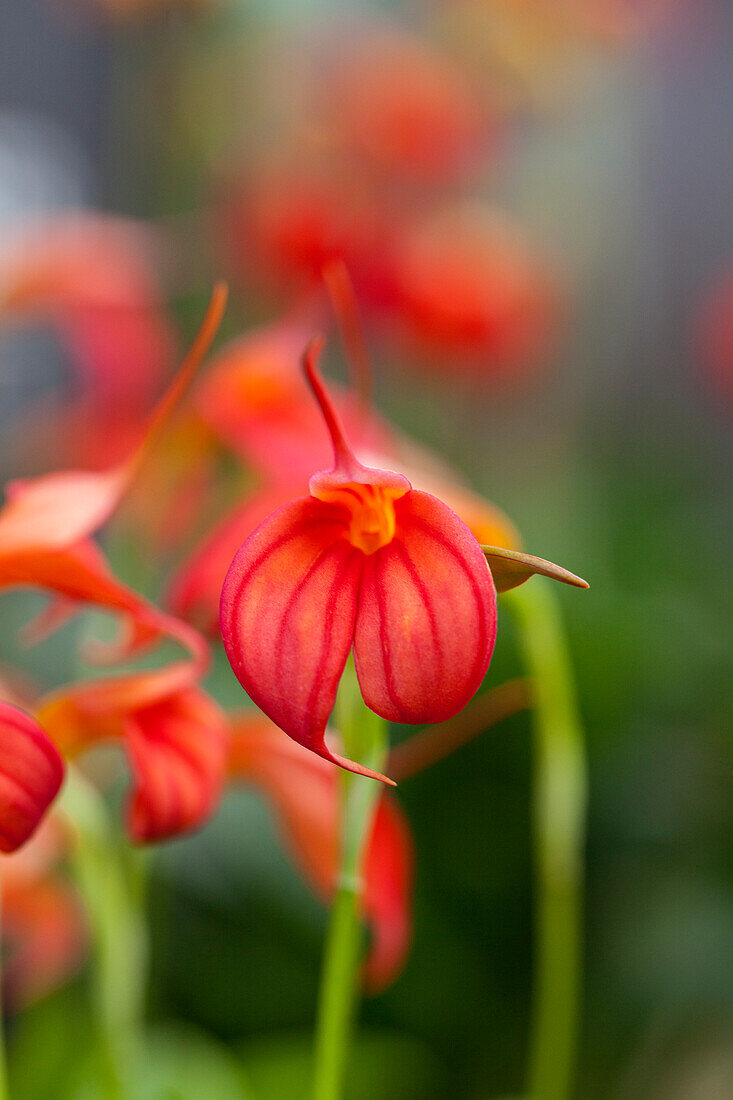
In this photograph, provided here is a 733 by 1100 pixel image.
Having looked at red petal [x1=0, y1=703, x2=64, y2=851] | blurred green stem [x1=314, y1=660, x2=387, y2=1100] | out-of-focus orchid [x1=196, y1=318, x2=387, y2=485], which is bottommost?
blurred green stem [x1=314, y1=660, x2=387, y2=1100]

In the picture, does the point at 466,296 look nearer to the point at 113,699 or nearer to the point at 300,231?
the point at 300,231

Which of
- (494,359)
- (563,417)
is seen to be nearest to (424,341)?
(494,359)

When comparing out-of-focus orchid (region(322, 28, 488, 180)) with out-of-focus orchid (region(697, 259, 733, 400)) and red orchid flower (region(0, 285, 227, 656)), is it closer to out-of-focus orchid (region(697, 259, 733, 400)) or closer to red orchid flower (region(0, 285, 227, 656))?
out-of-focus orchid (region(697, 259, 733, 400))

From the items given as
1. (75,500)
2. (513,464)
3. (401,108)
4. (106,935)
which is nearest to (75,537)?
(75,500)

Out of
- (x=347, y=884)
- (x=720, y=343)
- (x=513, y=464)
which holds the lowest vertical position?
(x=513, y=464)

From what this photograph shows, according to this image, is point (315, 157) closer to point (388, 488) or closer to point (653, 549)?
point (653, 549)

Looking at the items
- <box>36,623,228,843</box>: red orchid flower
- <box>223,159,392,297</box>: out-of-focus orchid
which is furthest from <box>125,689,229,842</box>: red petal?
<box>223,159,392,297</box>: out-of-focus orchid

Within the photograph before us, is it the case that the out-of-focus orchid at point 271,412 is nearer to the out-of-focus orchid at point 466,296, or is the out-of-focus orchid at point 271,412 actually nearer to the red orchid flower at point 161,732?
the red orchid flower at point 161,732
